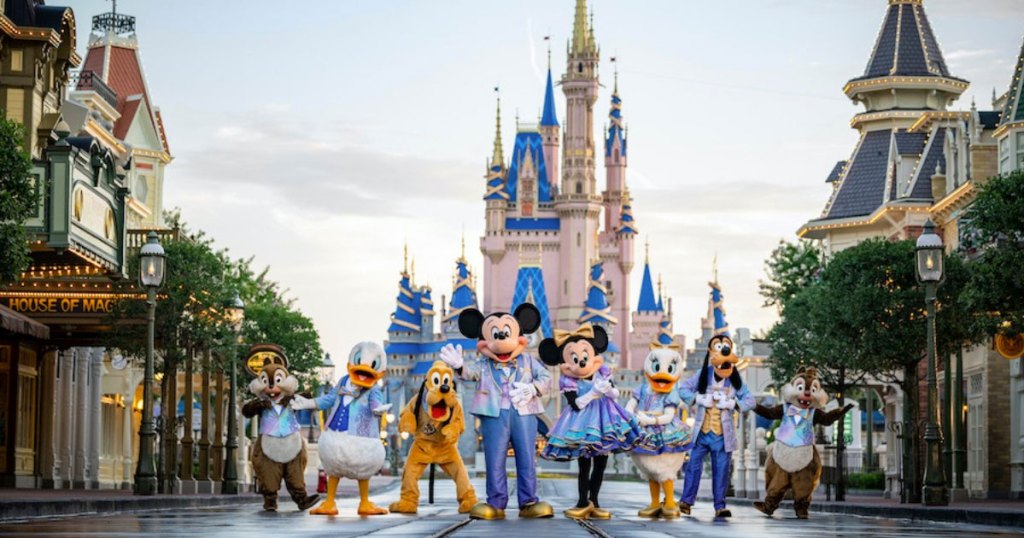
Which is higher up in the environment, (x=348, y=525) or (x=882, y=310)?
(x=882, y=310)

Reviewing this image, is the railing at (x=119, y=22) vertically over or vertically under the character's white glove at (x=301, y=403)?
over

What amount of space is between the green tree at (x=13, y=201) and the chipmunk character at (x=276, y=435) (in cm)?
350

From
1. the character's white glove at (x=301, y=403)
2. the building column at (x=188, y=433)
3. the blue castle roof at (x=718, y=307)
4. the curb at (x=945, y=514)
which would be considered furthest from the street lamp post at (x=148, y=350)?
the blue castle roof at (x=718, y=307)

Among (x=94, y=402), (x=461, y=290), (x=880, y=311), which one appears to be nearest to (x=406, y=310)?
(x=461, y=290)

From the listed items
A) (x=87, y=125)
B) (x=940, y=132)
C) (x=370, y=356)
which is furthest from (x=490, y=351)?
(x=940, y=132)

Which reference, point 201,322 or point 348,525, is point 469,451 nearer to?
point 201,322

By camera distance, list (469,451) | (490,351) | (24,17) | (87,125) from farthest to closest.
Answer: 1. (469,451)
2. (87,125)
3. (24,17)
4. (490,351)

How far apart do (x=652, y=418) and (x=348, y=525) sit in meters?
5.53

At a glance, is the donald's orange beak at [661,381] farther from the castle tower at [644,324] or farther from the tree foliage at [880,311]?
the castle tower at [644,324]

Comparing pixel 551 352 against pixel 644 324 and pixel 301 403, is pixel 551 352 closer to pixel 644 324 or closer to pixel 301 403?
pixel 301 403

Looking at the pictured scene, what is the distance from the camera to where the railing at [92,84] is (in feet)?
189

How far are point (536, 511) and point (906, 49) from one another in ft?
143

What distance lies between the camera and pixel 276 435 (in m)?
25.0

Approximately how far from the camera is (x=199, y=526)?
18562mm
